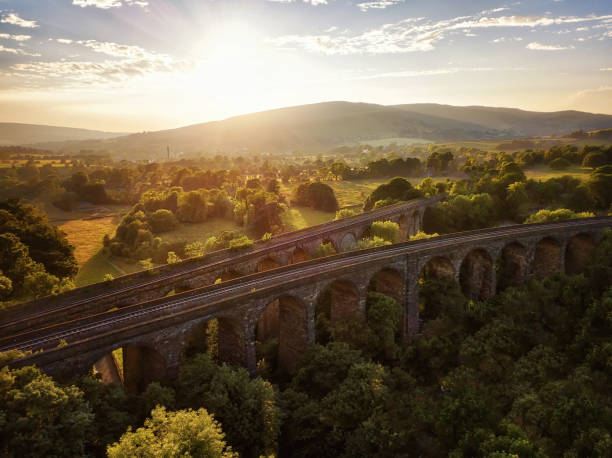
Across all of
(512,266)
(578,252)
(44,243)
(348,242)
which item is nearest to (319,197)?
(348,242)

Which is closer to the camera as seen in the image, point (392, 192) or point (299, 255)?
point (299, 255)

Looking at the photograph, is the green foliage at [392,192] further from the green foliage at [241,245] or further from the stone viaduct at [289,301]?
the green foliage at [241,245]

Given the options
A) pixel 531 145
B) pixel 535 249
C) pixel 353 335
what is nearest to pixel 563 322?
pixel 535 249

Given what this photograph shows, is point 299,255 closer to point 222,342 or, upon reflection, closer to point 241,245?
point 241,245

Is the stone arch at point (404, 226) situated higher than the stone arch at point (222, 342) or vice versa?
the stone arch at point (404, 226)

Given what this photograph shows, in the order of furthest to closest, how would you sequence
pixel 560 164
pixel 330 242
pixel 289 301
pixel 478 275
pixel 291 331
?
1. pixel 560 164
2. pixel 330 242
3. pixel 478 275
4. pixel 291 331
5. pixel 289 301

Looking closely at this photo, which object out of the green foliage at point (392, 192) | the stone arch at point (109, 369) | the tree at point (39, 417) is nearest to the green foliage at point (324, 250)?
A: the stone arch at point (109, 369)
